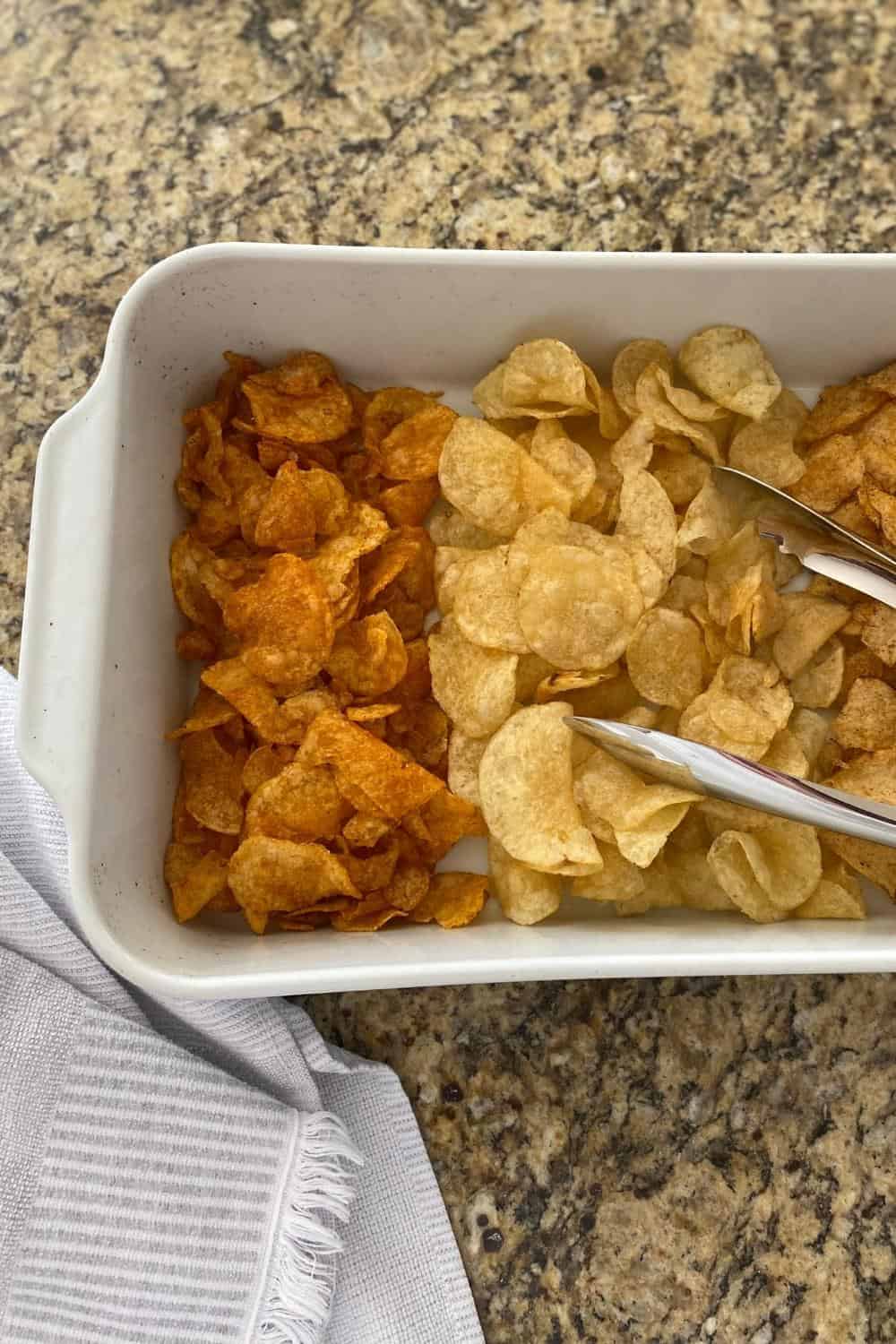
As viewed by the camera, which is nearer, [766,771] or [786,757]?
[766,771]

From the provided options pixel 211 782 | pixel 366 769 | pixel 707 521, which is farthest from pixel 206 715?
pixel 707 521

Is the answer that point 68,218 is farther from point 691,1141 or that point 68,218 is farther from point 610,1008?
point 691,1141

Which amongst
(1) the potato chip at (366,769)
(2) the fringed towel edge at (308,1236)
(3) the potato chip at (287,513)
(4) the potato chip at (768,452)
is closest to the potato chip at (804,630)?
(4) the potato chip at (768,452)

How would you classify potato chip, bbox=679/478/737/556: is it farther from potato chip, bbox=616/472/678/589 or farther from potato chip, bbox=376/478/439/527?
potato chip, bbox=376/478/439/527

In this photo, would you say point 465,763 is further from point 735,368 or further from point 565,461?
point 735,368

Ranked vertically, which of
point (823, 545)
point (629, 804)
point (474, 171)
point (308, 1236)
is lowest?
point (308, 1236)

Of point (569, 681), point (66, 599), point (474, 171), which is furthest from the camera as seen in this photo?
point (474, 171)

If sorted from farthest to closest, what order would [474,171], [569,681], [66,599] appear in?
[474,171] → [569,681] → [66,599]
